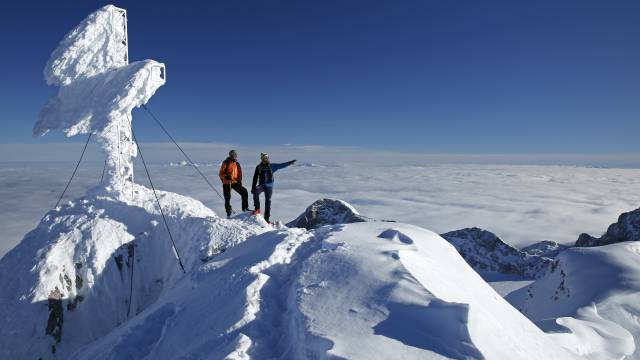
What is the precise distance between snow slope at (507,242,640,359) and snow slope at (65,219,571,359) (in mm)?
1541

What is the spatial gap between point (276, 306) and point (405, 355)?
5.61 feet

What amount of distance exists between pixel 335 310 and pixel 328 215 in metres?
18.2

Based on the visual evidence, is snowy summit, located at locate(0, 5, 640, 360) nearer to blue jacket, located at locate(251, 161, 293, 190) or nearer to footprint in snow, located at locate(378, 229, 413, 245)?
footprint in snow, located at locate(378, 229, 413, 245)

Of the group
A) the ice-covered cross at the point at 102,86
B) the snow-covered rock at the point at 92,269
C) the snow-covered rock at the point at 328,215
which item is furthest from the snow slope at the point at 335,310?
the snow-covered rock at the point at 328,215

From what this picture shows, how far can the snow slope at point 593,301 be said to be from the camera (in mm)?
5465

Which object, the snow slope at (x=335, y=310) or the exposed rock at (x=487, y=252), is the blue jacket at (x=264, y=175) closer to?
the snow slope at (x=335, y=310)

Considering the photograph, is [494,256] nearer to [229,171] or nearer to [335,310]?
[229,171]

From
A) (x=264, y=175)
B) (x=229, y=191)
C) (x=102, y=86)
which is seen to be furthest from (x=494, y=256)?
(x=102, y=86)

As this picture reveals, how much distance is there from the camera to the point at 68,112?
33.2 feet

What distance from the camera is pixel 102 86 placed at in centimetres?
992

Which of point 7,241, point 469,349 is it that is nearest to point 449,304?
point 469,349

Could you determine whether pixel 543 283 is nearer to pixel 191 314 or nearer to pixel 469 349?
pixel 469 349

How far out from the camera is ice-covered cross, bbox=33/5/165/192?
923cm

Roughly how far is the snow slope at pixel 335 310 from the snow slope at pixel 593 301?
5.05 ft
